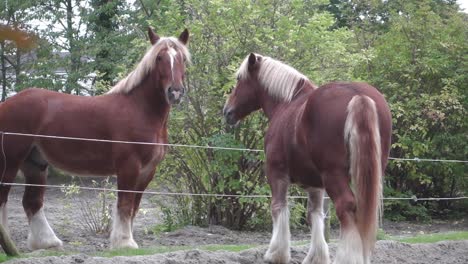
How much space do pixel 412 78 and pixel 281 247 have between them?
7981 millimetres

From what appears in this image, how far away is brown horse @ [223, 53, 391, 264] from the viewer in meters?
5.77

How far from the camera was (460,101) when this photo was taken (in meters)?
13.9

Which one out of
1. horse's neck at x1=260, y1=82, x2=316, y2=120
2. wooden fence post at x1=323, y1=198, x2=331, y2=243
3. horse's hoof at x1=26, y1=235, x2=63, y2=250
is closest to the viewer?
horse's neck at x1=260, y1=82, x2=316, y2=120

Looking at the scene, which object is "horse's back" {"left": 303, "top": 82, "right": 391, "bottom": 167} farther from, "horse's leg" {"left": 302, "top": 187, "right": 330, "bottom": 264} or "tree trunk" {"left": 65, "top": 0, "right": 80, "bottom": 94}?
"tree trunk" {"left": 65, "top": 0, "right": 80, "bottom": 94}

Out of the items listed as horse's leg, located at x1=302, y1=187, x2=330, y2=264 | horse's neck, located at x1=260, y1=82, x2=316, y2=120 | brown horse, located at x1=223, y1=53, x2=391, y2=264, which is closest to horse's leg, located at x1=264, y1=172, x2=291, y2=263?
brown horse, located at x1=223, y1=53, x2=391, y2=264

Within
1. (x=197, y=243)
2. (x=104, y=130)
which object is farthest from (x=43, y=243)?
(x=197, y=243)

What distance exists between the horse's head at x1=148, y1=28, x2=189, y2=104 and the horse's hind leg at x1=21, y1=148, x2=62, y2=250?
170 cm

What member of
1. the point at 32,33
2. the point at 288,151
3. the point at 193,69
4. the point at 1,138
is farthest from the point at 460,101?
the point at 32,33

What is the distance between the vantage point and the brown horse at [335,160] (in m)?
5.77

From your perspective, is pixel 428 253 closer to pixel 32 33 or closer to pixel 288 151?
pixel 288 151

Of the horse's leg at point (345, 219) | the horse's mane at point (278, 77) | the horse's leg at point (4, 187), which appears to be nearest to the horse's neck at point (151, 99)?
the horse's mane at point (278, 77)

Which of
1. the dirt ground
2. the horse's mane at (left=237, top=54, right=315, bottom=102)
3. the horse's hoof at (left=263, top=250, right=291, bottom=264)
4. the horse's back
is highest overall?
the horse's mane at (left=237, top=54, right=315, bottom=102)

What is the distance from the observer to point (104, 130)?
7.65m

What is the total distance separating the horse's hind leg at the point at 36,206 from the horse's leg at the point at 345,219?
3.54 metres
